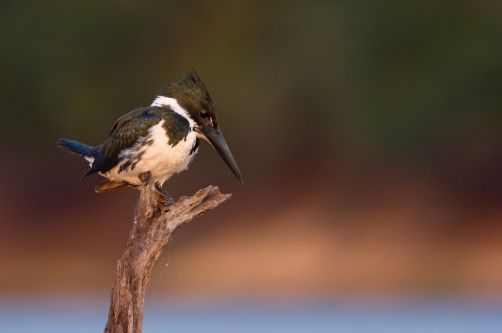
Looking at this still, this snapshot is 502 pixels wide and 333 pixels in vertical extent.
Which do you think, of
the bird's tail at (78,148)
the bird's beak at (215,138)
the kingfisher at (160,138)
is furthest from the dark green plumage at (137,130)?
the bird's tail at (78,148)

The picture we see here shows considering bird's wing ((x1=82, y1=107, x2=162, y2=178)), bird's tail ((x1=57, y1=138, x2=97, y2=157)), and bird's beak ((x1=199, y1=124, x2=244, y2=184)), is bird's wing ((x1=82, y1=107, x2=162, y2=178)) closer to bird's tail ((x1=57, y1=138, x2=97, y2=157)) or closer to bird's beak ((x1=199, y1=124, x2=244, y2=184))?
bird's tail ((x1=57, y1=138, x2=97, y2=157))

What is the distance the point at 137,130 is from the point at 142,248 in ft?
2.97

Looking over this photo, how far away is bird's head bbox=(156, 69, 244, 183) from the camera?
5.15 metres

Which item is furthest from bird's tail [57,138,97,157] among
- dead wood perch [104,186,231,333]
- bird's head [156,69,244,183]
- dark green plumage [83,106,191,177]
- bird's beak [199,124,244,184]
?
dead wood perch [104,186,231,333]

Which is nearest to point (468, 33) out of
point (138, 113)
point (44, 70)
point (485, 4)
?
point (485, 4)

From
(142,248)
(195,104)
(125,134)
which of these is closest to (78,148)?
(125,134)

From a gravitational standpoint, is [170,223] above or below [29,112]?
below

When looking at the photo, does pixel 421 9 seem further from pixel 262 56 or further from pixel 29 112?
pixel 29 112

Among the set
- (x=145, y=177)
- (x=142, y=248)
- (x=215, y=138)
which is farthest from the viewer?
(x=215, y=138)

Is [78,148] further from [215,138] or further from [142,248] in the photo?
[142,248]

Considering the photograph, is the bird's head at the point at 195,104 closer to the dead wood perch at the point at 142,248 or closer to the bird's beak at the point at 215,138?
the bird's beak at the point at 215,138

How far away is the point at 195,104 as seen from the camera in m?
5.15

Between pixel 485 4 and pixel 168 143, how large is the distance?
27.6 feet

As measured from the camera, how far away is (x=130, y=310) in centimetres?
431
